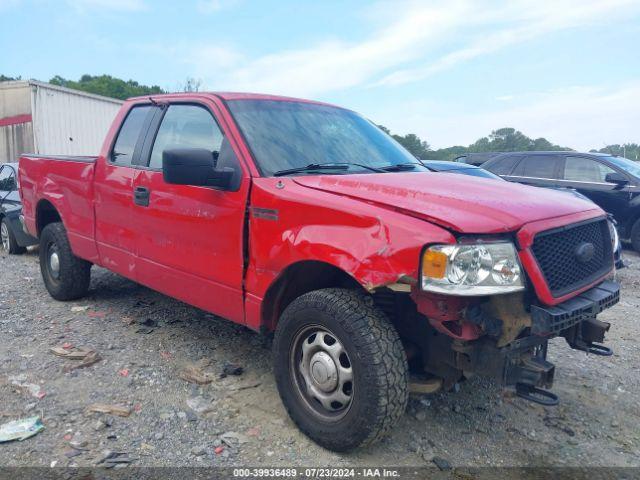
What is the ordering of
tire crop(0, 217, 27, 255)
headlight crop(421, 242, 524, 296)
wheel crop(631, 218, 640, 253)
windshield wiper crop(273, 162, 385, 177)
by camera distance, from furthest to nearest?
wheel crop(631, 218, 640, 253) < tire crop(0, 217, 27, 255) < windshield wiper crop(273, 162, 385, 177) < headlight crop(421, 242, 524, 296)

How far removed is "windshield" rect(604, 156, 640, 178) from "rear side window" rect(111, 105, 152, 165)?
329 inches

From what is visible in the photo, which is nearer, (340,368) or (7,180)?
(340,368)

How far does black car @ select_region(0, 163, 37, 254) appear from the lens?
26.4 ft

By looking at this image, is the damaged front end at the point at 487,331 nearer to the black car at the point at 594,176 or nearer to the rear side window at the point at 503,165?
the black car at the point at 594,176

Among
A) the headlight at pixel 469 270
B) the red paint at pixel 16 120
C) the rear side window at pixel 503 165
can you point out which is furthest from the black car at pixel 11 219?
the red paint at pixel 16 120

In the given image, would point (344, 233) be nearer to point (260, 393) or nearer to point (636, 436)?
point (260, 393)

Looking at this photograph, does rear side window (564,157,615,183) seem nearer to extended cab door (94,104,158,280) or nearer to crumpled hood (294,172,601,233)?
crumpled hood (294,172,601,233)

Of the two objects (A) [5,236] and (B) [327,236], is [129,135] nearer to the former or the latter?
(B) [327,236]

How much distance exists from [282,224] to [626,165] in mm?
8823

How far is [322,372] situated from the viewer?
279 cm

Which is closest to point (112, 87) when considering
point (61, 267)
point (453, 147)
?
point (453, 147)

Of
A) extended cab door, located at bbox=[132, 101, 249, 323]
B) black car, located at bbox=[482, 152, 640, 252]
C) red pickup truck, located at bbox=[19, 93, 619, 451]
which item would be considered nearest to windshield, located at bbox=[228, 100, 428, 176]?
red pickup truck, located at bbox=[19, 93, 619, 451]

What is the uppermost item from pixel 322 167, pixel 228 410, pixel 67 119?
pixel 67 119

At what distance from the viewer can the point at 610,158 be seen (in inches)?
377
